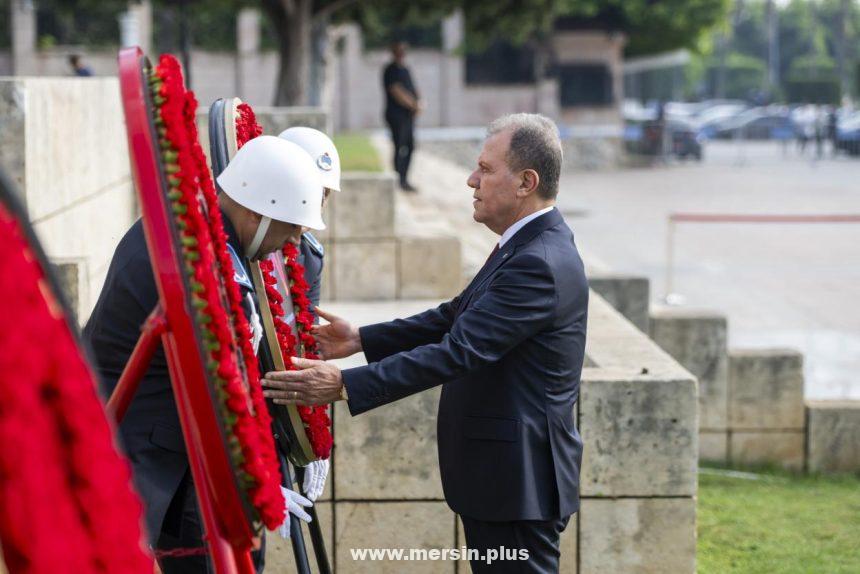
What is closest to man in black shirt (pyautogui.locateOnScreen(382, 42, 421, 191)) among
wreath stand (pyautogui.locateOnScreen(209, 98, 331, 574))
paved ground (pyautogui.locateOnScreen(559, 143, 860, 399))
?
paved ground (pyautogui.locateOnScreen(559, 143, 860, 399))

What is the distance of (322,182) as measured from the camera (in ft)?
12.5

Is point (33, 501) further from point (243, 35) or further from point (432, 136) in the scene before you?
point (243, 35)

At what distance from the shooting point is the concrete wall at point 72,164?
5.97m

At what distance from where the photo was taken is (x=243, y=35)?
1652 inches

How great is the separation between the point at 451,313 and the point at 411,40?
40.6 metres

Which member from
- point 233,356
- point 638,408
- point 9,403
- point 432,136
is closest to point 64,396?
point 9,403

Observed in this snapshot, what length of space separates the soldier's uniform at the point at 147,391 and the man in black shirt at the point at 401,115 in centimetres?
1321

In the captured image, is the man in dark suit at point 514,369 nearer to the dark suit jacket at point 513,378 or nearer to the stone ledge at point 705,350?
the dark suit jacket at point 513,378

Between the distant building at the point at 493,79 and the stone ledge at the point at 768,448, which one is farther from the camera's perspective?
the distant building at the point at 493,79

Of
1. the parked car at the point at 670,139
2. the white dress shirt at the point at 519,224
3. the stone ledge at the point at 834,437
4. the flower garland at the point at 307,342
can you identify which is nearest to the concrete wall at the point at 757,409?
the stone ledge at the point at 834,437

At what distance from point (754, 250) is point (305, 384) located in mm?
17014

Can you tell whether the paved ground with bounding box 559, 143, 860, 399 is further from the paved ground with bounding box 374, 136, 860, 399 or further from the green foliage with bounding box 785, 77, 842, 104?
the green foliage with bounding box 785, 77, 842, 104

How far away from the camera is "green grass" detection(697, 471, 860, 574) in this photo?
21.2ft

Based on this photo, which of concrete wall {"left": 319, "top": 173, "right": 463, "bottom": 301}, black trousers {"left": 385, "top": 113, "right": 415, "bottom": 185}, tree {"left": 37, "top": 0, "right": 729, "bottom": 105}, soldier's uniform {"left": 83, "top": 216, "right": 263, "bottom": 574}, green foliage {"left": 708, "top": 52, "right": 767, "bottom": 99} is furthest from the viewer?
green foliage {"left": 708, "top": 52, "right": 767, "bottom": 99}
